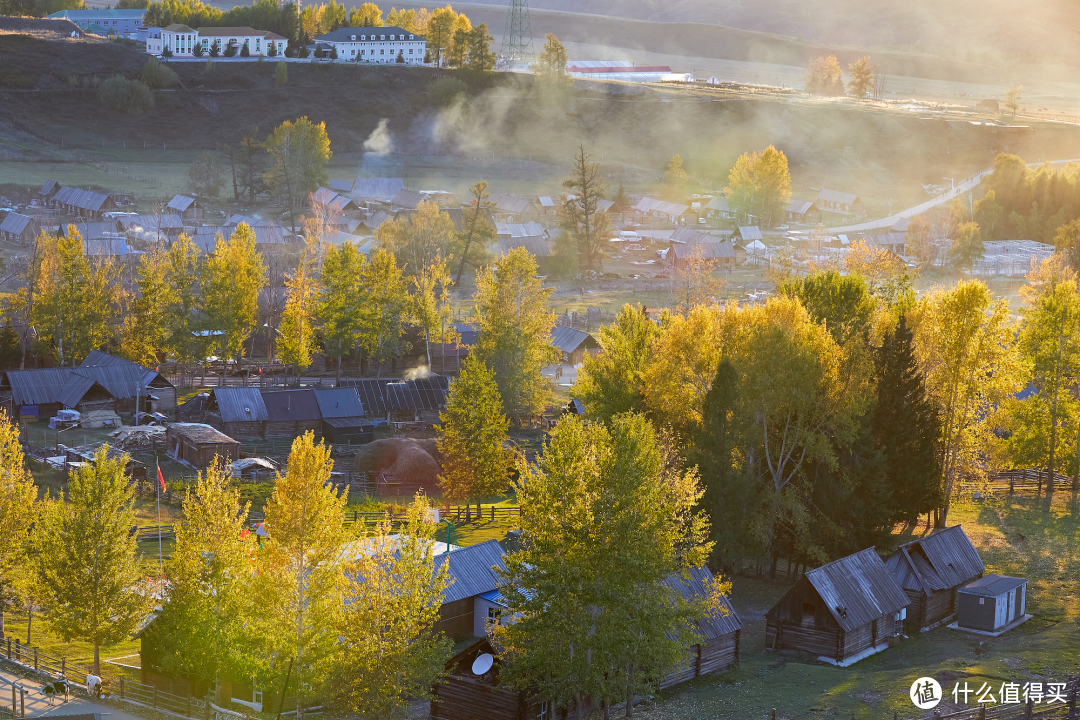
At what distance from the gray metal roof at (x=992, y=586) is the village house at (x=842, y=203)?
9637cm

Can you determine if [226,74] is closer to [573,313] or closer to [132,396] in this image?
[573,313]

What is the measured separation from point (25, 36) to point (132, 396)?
10999 cm

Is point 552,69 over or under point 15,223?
over

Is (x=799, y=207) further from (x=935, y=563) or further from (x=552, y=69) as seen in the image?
Answer: (x=935, y=563)

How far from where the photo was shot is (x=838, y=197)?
133250 mm

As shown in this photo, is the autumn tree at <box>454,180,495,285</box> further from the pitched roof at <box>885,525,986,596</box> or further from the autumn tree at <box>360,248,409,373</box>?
the pitched roof at <box>885,525,986,596</box>

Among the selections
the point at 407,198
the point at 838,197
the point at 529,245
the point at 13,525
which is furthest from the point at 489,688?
the point at 838,197

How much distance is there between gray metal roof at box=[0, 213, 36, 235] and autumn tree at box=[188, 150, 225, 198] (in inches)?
953

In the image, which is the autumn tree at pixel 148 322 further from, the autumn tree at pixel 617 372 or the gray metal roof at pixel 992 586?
the gray metal roof at pixel 992 586

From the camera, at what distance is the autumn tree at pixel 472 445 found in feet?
154

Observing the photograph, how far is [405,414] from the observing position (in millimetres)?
61031

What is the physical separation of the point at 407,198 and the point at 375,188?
652cm

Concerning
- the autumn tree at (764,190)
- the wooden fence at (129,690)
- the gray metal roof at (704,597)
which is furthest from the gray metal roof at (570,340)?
the autumn tree at (764,190)

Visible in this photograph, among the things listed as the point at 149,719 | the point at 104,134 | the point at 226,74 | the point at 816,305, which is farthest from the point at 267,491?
the point at 226,74
